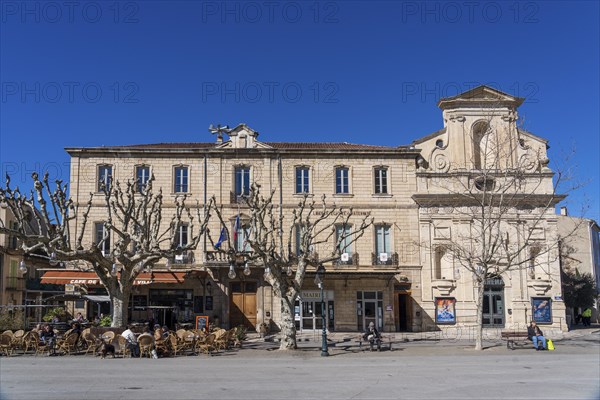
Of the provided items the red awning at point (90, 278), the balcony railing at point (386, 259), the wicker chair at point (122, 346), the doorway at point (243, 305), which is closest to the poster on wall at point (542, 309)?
the balcony railing at point (386, 259)

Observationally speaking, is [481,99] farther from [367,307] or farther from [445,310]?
[367,307]

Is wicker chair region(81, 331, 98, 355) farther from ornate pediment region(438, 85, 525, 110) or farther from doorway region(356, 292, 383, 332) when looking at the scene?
ornate pediment region(438, 85, 525, 110)

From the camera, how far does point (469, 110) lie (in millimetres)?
35250

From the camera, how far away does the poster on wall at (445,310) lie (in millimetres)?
33062

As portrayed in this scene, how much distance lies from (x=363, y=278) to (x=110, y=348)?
Result: 15602mm

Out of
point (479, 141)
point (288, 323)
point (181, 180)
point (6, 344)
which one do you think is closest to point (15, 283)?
point (181, 180)

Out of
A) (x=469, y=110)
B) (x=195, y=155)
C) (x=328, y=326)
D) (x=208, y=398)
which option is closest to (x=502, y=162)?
(x=469, y=110)

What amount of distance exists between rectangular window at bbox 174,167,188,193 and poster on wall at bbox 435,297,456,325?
15.7m

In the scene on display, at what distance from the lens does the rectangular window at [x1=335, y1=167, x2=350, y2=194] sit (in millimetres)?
34438

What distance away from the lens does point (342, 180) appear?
113 feet

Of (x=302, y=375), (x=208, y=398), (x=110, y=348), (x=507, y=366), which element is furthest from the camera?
(x=110, y=348)

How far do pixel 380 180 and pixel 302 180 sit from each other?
4.55 m

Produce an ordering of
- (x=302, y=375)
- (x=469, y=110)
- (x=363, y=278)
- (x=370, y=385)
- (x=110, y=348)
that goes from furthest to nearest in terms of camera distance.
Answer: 1. (x=469, y=110)
2. (x=363, y=278)
3. (x=110, y=348)
4. (x=302, y=375)
5. (x=370, y=385)

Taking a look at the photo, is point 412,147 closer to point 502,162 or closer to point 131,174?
point 502,162
